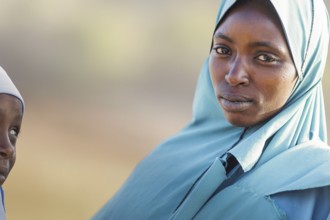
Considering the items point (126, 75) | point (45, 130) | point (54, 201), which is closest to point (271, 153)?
point (54, 201)

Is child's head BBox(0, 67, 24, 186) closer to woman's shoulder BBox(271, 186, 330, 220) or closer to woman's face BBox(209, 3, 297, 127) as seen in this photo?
woman's face BBox(209, 3, 297, 127)

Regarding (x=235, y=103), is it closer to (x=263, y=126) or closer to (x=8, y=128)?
(x=263, y=126)

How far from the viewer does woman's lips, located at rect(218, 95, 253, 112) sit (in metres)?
2.25

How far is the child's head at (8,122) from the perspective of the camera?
87.0 inches

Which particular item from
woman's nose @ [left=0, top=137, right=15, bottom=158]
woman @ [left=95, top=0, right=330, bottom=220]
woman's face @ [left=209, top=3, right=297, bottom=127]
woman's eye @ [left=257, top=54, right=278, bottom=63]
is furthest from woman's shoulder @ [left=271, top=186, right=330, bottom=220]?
woman's nose @ [left=0, top=137, right=15, bottom=158]

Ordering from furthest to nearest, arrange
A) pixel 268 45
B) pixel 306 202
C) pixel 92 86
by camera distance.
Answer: pixel 92 86 → pixel 268 45 → pixel 306 202

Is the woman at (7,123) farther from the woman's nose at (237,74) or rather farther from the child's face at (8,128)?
the woman's nose at (237,74)

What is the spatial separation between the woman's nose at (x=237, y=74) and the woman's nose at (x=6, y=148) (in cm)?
66

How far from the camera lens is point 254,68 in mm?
2236

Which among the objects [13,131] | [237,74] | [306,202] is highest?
[237,74]

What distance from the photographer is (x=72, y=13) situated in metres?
7.01

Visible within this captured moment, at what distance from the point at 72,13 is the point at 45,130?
143cm

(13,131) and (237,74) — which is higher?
(237,74)

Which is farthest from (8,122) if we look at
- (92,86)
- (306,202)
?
(92,86)
